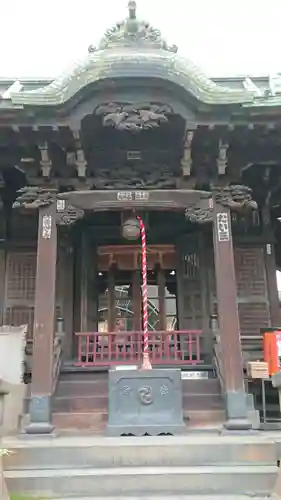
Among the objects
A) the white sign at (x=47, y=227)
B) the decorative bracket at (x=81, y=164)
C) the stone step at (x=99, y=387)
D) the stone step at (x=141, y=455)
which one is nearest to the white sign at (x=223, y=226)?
the decorative bracket at (x=81, y=164)

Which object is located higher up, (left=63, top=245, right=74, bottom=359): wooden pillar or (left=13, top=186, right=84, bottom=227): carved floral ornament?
(left=13, top=186, right=84, bottom=227): carved floral ornament

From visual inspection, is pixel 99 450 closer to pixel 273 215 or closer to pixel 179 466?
pixel 179 466

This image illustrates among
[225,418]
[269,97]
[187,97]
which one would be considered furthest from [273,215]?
[225,418]

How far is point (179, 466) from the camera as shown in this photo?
5332 mm

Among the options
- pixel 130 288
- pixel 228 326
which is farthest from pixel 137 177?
pixel 130 288

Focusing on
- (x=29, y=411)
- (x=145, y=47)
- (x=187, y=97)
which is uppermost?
(x=145, y=47)

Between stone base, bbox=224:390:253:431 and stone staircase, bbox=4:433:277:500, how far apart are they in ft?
1.99

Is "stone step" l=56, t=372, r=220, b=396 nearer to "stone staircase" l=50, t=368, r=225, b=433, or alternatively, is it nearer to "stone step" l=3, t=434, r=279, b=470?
"stone staircase" l=50, t=368, r=225, b=433

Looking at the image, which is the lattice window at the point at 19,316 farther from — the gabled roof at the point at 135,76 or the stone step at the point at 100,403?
the gabled roof at the point at 135,76

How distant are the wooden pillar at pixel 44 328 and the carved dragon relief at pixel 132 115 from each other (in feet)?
5.49

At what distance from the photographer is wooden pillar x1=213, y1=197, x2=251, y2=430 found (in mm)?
6684

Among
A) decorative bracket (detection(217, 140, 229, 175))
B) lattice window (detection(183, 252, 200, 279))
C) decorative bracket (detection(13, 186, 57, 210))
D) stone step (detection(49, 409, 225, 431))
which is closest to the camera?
stone step (detection(49, 409, 225, 431))

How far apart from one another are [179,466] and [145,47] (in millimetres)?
6282

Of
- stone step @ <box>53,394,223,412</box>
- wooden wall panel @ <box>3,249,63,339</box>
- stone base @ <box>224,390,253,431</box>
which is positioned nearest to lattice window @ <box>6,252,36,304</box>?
Answer: wooden wall panel @ <box>3,249,63,339</box>
